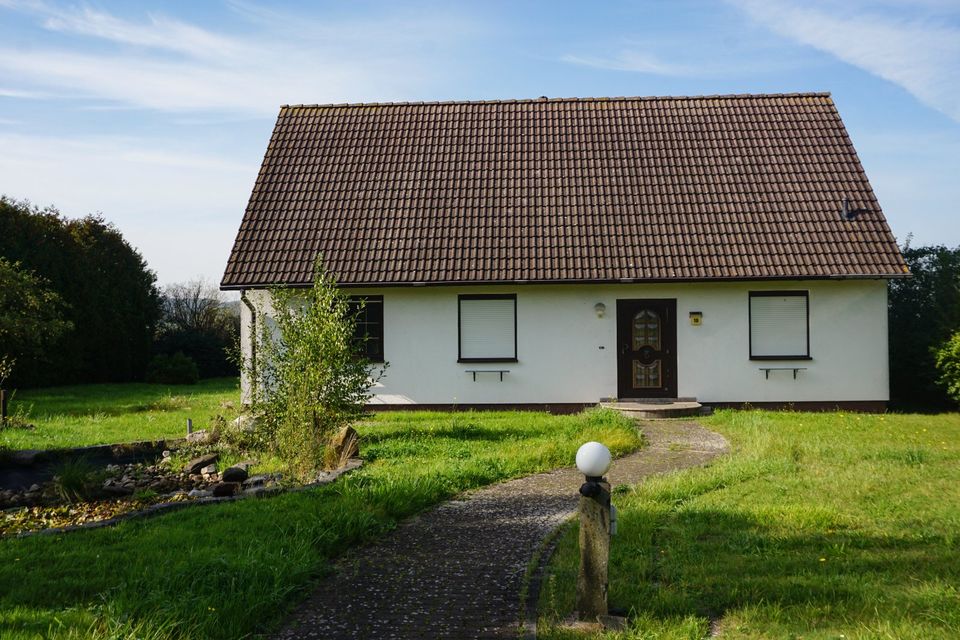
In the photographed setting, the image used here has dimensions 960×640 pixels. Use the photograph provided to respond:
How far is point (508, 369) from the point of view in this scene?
17609 millimetres

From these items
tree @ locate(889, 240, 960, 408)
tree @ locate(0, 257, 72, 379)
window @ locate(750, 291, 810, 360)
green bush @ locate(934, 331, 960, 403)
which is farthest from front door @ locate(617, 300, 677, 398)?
tree @ locate(0, 257, 72, 379)

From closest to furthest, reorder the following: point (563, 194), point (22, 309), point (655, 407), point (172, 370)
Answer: point (655, 407), point (563, 194), point (22, 309), point (172, 370)

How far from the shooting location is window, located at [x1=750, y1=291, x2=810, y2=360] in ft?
57.2

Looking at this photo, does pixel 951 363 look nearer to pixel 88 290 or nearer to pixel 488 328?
pixel 488 328

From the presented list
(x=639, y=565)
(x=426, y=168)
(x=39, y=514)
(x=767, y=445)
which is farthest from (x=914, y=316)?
(x=39, y=514)

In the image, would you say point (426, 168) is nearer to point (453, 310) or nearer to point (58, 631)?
point (453, 310)

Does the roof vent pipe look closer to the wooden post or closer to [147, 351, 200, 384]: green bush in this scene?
the wooden post

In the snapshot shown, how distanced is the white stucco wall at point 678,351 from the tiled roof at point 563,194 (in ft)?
1.97

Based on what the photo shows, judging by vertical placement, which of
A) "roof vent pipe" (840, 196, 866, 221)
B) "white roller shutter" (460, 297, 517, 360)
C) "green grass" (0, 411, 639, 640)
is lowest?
"green grass" (0, 411, 639, 640)

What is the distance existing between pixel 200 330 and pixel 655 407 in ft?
71.2

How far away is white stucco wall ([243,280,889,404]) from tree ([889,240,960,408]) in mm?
1824

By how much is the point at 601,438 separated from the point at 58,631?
864cm

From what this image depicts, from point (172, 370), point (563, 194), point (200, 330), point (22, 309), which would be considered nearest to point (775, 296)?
point (563, 194)

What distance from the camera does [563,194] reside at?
1903 centimetres
